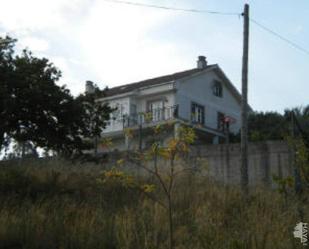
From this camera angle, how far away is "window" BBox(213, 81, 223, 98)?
1686 inches

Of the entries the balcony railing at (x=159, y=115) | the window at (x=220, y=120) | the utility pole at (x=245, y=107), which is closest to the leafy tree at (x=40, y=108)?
the utility pole at (x=245, y=107)

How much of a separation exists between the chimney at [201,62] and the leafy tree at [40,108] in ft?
82.6

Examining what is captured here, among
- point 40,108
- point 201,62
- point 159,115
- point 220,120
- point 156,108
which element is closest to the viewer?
point 40,108

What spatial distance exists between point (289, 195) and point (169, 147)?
6.00m

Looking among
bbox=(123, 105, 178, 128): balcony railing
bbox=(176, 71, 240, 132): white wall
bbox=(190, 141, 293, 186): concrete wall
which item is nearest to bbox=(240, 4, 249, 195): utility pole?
bbox=(190, 141, 293, 186): concrete wall

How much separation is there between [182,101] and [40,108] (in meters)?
22.1

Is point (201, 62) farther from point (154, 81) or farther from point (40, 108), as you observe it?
point (40, 108)

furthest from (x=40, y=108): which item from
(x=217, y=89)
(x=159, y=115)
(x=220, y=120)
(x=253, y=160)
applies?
(x=217, y=89)

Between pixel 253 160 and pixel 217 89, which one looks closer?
pixel 253 160

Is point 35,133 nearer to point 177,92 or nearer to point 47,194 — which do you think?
point 47,194

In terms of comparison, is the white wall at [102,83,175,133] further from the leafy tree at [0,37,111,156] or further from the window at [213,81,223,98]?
the leafy tree at [0,37,111,156]

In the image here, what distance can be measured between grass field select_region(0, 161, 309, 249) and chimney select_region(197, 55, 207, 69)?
85.6ft

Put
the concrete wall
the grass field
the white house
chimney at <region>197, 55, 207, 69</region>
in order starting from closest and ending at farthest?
1. the grass field
2. the concrete wall
3. the white house
4. chimney at <region>197, 55, 207, 69</region>

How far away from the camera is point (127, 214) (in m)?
12.6
